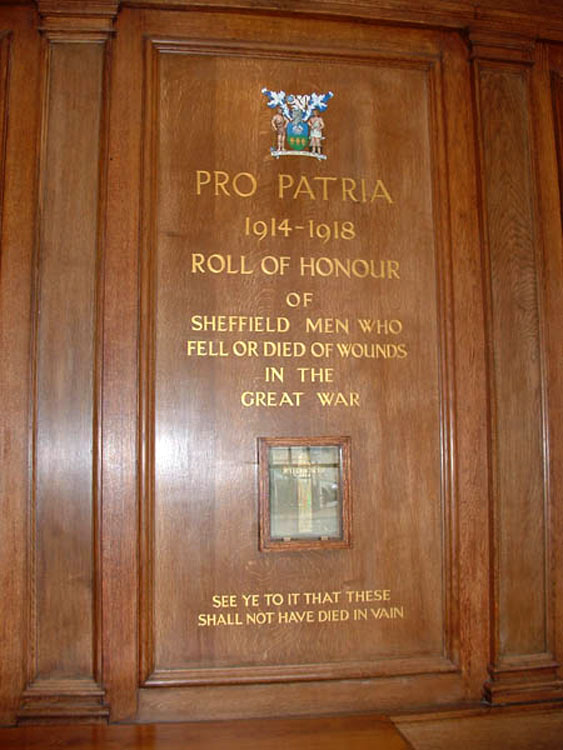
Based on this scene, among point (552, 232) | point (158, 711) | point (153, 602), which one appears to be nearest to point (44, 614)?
point (153, 602)

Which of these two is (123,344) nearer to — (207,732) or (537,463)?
(207,732)

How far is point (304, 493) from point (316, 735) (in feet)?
3.08

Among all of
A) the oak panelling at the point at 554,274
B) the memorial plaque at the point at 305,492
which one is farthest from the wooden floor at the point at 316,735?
the memorial plaque at the point at 305,492

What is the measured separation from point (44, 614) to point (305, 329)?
5.33 ft

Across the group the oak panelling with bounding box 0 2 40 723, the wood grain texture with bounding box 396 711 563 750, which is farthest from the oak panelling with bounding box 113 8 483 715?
the oak panelling with bounding box 0 2 40 723

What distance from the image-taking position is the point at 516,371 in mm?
3033

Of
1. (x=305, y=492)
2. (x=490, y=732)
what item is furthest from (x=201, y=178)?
(x=490, y=732)

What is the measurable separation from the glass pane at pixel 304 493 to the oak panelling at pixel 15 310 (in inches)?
41.5

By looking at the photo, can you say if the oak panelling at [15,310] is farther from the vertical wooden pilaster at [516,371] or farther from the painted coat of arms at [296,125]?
the vertical wooden pilaster at [516,371]

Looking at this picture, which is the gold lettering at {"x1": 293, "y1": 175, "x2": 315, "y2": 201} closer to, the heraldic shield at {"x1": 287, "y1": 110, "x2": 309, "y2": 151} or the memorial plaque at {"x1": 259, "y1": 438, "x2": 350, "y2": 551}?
the heraldic shield at {"x1": 287, "y1": 110, "x2": 309, "y2": 151}

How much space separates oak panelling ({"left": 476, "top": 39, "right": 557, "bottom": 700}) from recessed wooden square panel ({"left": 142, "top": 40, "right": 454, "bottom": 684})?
9.8 inches

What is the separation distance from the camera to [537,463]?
3008mm

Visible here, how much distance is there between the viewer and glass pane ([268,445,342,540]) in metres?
2.86

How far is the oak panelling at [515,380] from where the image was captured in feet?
9.64
